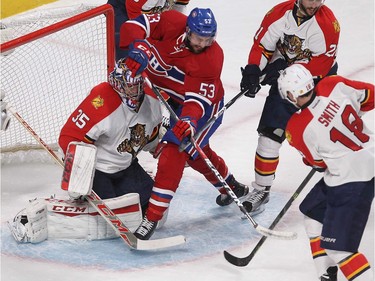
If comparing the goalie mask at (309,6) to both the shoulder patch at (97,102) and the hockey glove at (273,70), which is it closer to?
the hockey glove at (273,70)

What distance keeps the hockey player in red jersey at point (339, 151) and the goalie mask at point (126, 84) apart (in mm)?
633

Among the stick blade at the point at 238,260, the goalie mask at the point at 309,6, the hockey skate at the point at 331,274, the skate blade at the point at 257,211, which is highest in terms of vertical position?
the goalie mask at the point at 309,6

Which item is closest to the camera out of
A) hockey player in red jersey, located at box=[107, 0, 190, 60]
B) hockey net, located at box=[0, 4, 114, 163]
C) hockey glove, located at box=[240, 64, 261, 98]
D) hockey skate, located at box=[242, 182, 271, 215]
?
hockey glove, located at box=[240, 64, 261, 98]

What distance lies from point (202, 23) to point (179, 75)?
339 mm

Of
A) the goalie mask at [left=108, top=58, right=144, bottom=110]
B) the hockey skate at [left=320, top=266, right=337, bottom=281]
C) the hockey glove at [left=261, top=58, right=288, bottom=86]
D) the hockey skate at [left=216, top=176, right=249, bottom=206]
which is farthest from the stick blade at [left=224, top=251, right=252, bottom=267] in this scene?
the hockey glove at [left=261, top=58, right=288, bottom=86]

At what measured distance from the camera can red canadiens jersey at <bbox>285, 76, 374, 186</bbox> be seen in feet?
11.6

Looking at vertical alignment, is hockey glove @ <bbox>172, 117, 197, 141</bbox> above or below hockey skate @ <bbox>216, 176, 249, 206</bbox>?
above

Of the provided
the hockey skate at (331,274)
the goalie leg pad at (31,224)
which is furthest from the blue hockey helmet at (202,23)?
the hockey skate at (331,274)

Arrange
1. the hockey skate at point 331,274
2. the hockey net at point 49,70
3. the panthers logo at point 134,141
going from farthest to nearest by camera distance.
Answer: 1. the hockey net at point 49,70
2. the panthers logo at point 134,141
3. the hockey skate at point 331,274

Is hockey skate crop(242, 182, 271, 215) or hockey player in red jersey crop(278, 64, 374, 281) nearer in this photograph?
hockey player in red jersey crop(278, 64, 374, 281)

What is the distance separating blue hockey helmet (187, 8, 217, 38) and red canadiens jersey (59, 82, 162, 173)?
0.35m

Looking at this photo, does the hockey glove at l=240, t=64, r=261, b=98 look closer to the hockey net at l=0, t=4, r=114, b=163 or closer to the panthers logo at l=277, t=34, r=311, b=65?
the panthers logo at l=277, t=34, r=311, b=65

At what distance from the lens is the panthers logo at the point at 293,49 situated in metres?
4.25

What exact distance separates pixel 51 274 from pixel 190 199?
89 centimetres
